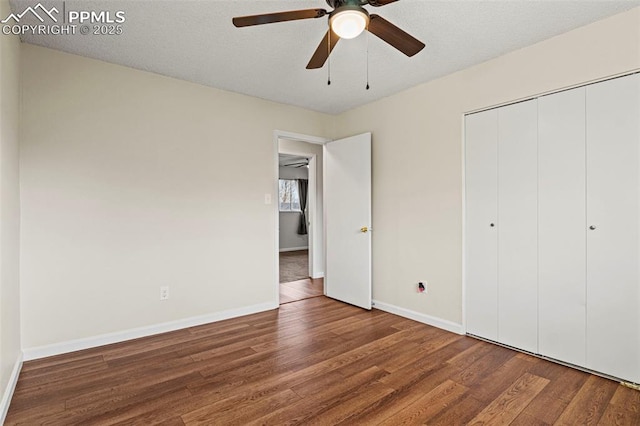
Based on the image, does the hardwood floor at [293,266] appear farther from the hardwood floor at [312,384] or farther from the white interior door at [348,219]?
the hardwood floor at [312,384]

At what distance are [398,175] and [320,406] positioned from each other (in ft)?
8.04

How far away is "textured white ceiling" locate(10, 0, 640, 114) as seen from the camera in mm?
2098

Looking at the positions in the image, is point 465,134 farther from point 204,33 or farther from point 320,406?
point 320,406

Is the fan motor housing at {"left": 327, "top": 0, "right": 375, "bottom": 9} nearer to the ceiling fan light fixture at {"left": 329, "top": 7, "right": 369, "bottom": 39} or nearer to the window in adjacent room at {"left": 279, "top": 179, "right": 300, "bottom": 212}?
the ceiling fan light fixture at {"left": 329, "top": 7, "right": 369, "bottom": 39}

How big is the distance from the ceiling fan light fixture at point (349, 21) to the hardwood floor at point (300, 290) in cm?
324

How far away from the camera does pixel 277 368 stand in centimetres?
243

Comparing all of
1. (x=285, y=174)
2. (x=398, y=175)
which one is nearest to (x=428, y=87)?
(x=398, y=175)

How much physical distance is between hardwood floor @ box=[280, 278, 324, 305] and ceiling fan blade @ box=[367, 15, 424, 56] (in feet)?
10.3

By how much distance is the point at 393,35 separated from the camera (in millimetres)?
1900

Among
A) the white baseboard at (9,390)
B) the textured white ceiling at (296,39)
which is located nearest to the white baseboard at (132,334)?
the white baseboard at (9,390)

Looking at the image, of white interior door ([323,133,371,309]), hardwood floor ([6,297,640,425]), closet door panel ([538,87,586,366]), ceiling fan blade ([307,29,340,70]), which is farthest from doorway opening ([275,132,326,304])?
closet door panel ([538,87,586,366])

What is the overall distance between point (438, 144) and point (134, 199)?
292cm

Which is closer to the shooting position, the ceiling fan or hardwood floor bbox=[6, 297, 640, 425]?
the ceiling fan

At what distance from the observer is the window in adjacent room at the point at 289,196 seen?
911cm
